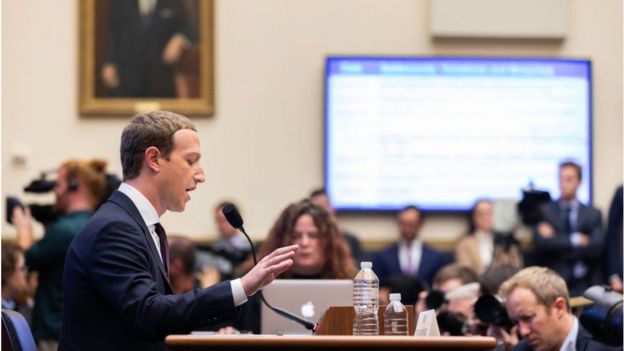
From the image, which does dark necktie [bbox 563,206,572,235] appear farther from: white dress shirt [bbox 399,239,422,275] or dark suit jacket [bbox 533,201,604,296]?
white dress shirt [bbox 399,239,422,275]

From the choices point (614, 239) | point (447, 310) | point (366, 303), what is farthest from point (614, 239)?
point (366, 303)

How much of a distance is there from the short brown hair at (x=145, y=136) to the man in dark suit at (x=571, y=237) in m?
7.68

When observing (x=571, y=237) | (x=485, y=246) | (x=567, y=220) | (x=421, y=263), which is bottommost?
(x=421, y=263)

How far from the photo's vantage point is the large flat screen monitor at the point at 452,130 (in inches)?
499

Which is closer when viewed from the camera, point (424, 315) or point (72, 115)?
point (424, 315)

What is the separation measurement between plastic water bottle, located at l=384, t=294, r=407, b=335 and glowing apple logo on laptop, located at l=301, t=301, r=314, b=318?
1.54 meters

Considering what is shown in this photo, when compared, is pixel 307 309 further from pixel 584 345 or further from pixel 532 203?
pixel 532 203

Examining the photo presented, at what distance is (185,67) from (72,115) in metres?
1.14

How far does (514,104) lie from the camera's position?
12766 millimetres

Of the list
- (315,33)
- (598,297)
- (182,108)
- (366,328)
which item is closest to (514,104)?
(315,33)

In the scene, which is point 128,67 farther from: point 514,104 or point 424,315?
point 424,315

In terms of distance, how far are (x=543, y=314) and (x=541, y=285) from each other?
0.13 meters

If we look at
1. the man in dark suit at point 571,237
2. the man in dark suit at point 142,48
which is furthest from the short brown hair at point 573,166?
the man in dark suit at point 142,48

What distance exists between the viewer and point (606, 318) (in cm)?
471
